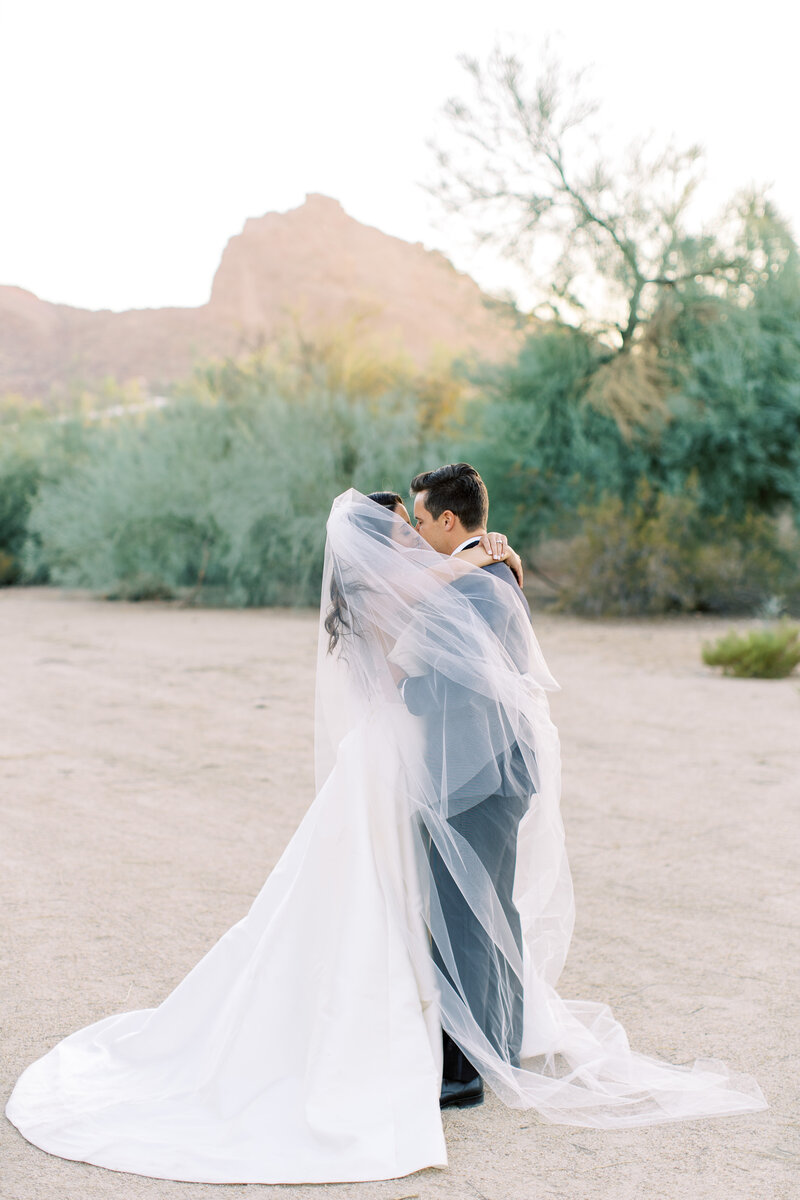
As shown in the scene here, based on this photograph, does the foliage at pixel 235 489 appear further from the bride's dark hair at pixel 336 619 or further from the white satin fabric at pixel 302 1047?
the white satin fabric at pixel 302 1047

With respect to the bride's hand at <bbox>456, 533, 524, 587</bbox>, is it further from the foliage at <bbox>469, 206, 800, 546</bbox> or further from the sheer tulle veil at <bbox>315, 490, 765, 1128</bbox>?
the foliage at <bbox>469, 206, 800, 546</bbox>

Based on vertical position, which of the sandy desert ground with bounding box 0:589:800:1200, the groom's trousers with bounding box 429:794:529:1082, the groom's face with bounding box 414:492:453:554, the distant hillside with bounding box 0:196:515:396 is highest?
the distant hillside with bounding box 0:196:515:396

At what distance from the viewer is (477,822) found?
3197 millimetres

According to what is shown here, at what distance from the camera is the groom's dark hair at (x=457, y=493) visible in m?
3.30

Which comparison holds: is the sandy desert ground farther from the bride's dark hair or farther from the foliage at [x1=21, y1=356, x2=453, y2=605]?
the foliage at [x1=21, y1=356, x2=453, y2=605]

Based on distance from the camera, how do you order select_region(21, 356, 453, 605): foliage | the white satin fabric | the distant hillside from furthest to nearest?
the distant hillside, select_region(21, 356, 453, 605): foliage, the white satin fabric

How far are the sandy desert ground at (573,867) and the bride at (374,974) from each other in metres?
0.13

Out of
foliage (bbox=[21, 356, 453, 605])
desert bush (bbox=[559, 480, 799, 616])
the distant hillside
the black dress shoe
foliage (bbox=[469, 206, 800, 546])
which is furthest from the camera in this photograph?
the distant hillside

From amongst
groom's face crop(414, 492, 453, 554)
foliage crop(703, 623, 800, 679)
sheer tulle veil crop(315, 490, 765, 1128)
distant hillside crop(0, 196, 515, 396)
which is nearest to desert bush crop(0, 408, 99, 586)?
foliage crop(703, 623, 800, 679)

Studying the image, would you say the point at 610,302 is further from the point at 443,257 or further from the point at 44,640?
the point at 44,640

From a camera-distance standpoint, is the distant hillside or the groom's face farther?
the distant hillside

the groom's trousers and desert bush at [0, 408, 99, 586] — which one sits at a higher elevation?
desert bush at [0, 408, 99, 586]

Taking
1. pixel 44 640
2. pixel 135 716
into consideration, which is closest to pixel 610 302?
pixel 44 640

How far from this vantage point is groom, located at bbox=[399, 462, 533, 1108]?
3143 millimetres
